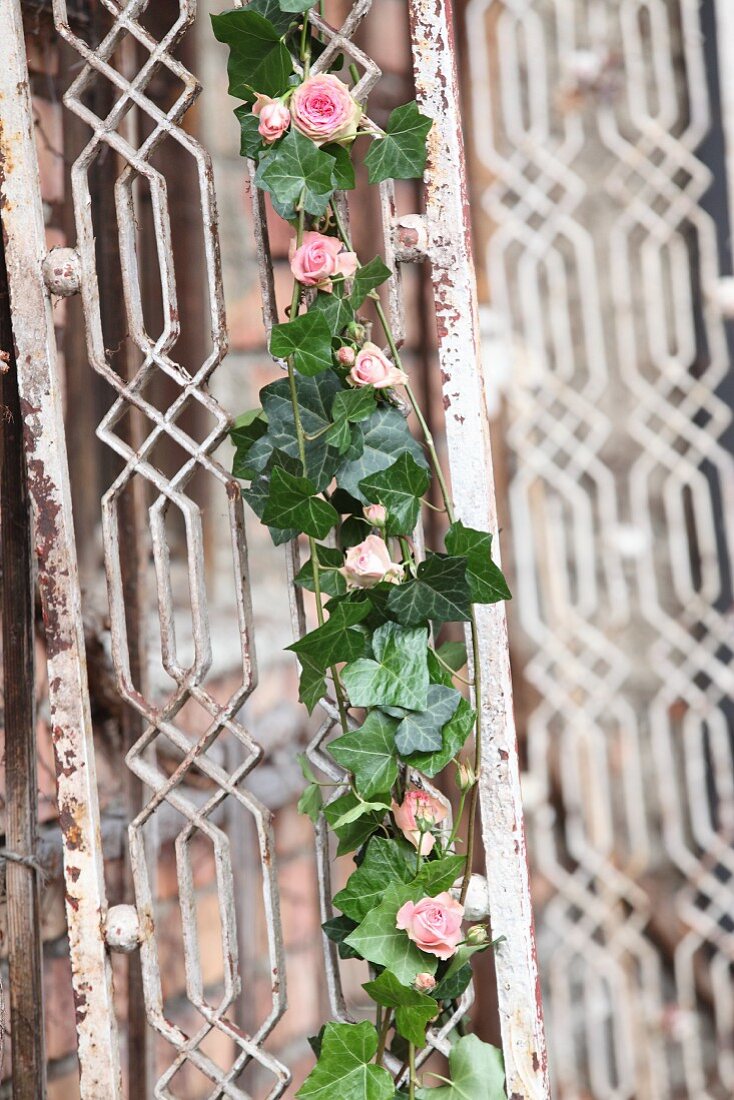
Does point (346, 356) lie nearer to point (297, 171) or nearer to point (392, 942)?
point (297, 171)

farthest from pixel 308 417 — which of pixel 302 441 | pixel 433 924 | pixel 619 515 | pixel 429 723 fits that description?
pixel 619 515

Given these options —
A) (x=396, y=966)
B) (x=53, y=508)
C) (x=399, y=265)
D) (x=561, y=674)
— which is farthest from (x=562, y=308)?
(x=396, y=966)

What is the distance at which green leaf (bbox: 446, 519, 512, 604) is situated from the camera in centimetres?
65

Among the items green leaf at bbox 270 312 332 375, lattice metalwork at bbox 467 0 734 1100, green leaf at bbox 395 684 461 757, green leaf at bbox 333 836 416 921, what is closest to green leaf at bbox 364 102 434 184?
green leaf at bbox 270 312 332 375

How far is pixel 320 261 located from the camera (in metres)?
0.66

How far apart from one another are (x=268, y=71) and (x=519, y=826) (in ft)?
1.80

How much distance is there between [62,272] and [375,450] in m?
0.27

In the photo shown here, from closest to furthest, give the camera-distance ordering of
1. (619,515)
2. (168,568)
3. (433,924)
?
(433,924) < (168,568) < (619,515)

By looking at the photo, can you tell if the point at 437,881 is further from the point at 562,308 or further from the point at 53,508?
the point at 562,308

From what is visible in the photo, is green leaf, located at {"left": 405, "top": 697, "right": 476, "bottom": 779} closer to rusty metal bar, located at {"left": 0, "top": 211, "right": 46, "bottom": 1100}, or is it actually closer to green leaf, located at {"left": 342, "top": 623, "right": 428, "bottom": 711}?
green leaf, located at {"left": 342, "top": 623, "right": 428, "bottom": 711}

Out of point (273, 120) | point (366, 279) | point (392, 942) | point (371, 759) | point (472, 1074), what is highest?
point (273, 120)

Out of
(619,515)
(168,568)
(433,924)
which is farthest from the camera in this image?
(619,515)

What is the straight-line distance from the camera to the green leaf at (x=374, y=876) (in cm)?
66

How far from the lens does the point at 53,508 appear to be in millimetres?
725
